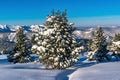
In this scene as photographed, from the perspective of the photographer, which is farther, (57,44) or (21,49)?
(21,49)

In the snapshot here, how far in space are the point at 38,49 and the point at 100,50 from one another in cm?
2209

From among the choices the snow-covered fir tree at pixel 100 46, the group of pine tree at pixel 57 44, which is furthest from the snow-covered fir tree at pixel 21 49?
the group of pine tree at pixel 57 44

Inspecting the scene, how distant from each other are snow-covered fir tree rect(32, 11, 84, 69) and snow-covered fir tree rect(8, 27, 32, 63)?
19.9 metres

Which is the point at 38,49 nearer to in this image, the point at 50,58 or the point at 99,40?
the point at 50,58

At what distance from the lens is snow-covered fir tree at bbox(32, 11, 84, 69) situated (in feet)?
123

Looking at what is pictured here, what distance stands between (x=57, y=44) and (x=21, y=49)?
22.3 metres

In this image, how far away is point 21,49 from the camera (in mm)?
58938

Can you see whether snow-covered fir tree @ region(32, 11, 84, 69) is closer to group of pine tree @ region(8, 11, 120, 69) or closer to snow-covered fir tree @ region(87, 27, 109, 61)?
group of pine tree @ region(8, 11, 120, 69)

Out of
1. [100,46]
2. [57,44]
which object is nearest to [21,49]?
[100,46]

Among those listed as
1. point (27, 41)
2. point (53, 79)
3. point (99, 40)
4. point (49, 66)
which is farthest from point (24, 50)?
point (53, 79)

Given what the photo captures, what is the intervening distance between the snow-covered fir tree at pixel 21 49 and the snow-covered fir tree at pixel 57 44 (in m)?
19.9

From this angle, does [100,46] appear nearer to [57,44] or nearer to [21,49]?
[21,49]

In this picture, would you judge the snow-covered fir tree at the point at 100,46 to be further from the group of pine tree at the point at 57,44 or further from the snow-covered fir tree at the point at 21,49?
the group of pine tree at the point at 57,44

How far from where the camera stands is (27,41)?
5891cm
